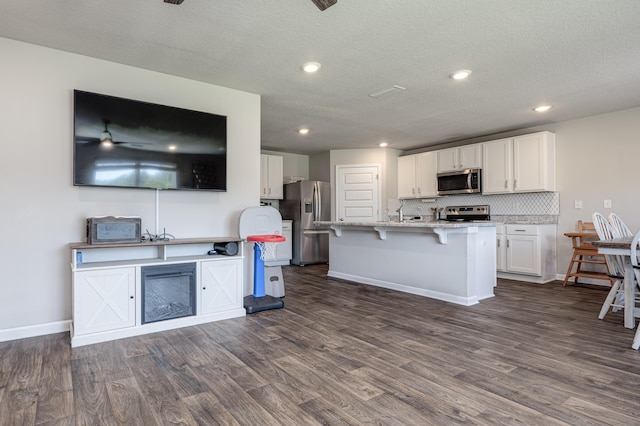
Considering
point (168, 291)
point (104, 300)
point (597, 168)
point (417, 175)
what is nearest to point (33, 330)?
point (104, 300)

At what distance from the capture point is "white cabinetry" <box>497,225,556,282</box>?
5145mm

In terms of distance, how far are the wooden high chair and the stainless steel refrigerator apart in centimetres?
413

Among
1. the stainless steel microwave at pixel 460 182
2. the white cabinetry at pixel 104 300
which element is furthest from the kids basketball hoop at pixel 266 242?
the stainless steel microwave at pixel 460 182

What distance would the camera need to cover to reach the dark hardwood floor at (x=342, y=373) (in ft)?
5.93

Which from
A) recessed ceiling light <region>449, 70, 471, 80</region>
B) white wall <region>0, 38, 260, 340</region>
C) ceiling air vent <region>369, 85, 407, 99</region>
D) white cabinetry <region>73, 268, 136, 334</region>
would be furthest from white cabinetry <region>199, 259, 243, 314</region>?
recessed ceiling light <region>449, 70, 471, 80</region>

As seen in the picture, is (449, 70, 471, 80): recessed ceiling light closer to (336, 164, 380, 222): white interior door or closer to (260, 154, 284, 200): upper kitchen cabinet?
(336, 164, 380, 222): white interior door

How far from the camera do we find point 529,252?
5.22 meters

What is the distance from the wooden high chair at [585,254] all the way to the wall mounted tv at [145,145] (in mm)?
4708

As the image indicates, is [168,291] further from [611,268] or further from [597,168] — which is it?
[597,168]

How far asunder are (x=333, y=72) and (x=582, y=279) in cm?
462

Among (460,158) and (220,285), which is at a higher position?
(460,158)

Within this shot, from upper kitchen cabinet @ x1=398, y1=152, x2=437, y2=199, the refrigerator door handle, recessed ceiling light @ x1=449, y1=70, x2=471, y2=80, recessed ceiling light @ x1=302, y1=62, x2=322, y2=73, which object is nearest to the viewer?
recessed ceiling light @ x1=302, y1=62, x2=322, y2=73

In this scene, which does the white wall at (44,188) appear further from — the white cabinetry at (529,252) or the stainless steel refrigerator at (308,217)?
the white cabinetry at (529,252)

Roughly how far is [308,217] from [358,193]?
45.7 inches
